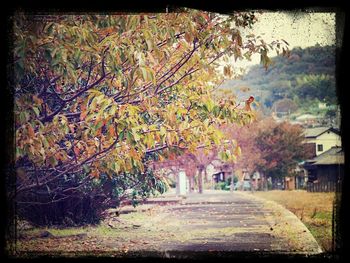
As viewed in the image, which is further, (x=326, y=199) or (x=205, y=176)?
(x=205, y=176)

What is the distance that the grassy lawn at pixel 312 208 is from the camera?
2.78 meters

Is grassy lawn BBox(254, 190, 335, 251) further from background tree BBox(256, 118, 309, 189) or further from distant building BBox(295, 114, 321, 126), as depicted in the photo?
distant building BBox(295, 114, 321, 126)

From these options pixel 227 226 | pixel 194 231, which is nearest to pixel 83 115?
pixel 194 231

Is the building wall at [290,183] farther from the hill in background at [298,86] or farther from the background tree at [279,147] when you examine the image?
the hill in background at [298,86]

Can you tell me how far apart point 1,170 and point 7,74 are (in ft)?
2.00

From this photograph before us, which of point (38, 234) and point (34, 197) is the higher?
point (34, 197)

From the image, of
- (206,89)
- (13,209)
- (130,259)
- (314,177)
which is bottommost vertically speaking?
(130,259)

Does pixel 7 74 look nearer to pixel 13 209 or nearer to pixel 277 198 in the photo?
pixel 13 209

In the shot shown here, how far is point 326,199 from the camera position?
9.16 ft

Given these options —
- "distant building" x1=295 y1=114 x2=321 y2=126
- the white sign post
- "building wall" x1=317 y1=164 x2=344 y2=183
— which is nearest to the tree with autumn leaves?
the white sign post

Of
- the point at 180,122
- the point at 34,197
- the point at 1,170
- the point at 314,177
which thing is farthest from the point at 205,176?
the point at 1,170

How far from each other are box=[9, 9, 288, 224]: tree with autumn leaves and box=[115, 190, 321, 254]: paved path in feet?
0.72

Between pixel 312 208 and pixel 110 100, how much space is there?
140 centimetres

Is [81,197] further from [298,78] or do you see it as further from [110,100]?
[298,78]
